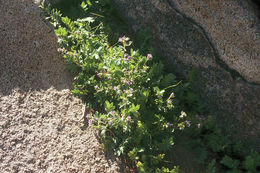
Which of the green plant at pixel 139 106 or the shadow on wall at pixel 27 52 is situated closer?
the green plant at pixel 139 106

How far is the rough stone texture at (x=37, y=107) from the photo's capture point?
10.3ft

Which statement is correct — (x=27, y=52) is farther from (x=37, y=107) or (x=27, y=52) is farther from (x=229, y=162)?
(x=229, y=162)

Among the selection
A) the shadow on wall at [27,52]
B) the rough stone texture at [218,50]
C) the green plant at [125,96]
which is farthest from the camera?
the shadow on wall at [27,52]

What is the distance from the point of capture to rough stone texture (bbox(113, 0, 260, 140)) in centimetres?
318

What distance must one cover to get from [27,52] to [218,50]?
2.36 meters

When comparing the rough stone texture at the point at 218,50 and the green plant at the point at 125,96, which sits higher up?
the rough stone texture at the point at 218,50

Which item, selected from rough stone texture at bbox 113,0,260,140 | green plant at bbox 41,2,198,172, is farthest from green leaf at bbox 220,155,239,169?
green plant at bbox 41,2,198,172

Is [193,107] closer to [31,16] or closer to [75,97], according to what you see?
[75,97]

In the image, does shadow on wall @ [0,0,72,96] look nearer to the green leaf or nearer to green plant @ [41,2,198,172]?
green plant @ [41,2,198,172]

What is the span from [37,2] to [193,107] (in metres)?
2.55

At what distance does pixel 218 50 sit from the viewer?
3389mm

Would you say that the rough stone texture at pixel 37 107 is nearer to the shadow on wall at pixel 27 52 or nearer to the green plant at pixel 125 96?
the shadow on wall at pixel 27 52

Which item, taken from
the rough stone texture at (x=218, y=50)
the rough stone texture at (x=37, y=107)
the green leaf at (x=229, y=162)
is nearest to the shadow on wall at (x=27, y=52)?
the rough stone texture at (x=37, y=107)

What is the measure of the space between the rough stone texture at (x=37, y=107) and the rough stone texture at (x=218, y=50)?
1361 millimetres
